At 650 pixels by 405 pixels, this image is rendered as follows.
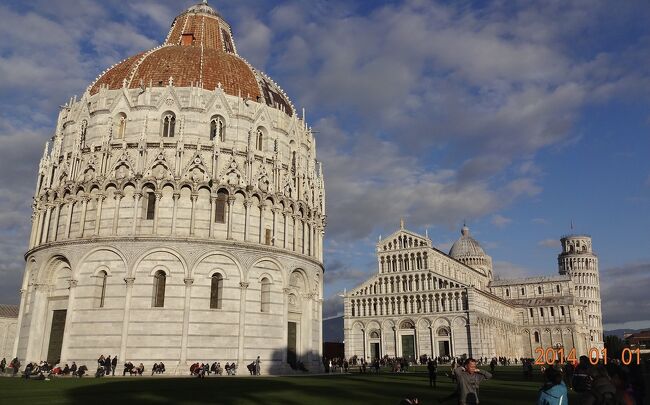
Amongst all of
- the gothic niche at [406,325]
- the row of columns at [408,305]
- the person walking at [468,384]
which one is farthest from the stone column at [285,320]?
the gothic niche at [406,325]

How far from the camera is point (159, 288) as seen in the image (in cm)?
3350

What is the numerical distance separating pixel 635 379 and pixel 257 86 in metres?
35.4

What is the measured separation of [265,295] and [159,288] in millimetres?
6947

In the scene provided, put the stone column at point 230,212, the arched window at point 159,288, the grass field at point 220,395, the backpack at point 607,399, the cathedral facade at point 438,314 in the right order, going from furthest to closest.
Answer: the cathedral facade at point 438,314 → the stone column at point 230,212 → the arched window at point 159,288 → the grass field at point 220,395 → the backpack at point 607,399

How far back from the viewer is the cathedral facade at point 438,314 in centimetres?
8012

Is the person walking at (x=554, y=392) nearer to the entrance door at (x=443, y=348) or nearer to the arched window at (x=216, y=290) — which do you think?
the arched window at (x=216, y=290)

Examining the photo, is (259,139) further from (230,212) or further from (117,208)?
(117,208)

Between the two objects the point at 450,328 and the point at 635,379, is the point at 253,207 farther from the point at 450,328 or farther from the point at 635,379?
the point at 450,328

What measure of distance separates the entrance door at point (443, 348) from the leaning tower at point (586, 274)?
5710 cm

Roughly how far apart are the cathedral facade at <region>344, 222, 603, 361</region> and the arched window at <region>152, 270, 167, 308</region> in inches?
2162

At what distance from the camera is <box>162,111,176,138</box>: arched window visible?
3697cm

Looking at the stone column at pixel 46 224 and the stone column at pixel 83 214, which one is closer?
the stone column at pixel 83 214

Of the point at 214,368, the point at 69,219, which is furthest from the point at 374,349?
the point at 69,219

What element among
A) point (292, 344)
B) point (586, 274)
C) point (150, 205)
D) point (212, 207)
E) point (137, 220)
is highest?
point (586, 274)
